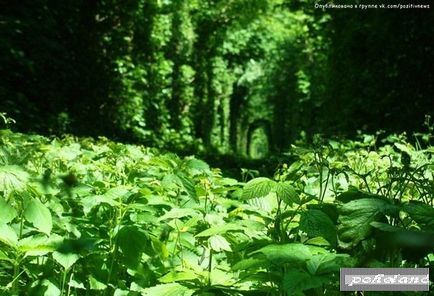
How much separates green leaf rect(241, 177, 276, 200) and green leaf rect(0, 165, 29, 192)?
2.32ft

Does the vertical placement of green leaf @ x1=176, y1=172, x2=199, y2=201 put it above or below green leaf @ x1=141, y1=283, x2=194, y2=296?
above

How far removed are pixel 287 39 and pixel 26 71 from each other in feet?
54.9

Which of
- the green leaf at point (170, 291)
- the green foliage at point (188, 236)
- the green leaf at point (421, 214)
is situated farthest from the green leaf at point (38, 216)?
the green leaf at point (421, 214)

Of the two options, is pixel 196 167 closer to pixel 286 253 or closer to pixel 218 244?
pixel 218 244

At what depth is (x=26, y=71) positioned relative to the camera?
772 cm

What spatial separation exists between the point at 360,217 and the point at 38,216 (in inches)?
38.6

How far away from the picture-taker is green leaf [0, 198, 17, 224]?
5.15 feet

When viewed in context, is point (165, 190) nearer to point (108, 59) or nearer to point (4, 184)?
point (4, 184)

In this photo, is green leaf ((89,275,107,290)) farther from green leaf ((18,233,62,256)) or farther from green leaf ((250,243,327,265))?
green leaf ((250,243,327,265))

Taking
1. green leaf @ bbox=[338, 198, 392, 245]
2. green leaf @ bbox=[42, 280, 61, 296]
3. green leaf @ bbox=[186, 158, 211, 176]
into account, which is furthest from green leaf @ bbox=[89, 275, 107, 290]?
green leaf @ bbox=[186, 158, 211, 176]

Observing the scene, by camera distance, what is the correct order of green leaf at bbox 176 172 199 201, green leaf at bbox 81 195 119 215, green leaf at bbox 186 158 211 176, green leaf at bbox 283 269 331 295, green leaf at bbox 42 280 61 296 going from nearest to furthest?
green leaf at bbox 283 269 331 295 → green leaf at bbox 42 280 61 296 → green leaf at bbox 81 195 119 215 → green leaf at bbox 176 172 199 201 → green leaf at bbox 186 158 211 176

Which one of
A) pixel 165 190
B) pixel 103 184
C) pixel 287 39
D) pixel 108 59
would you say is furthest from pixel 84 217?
pixel 287 39

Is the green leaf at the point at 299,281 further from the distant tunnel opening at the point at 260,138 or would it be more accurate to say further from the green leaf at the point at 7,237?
the distant tunnel opening at the point at 260,138

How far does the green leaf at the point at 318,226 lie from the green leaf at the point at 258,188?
0.48 ft
